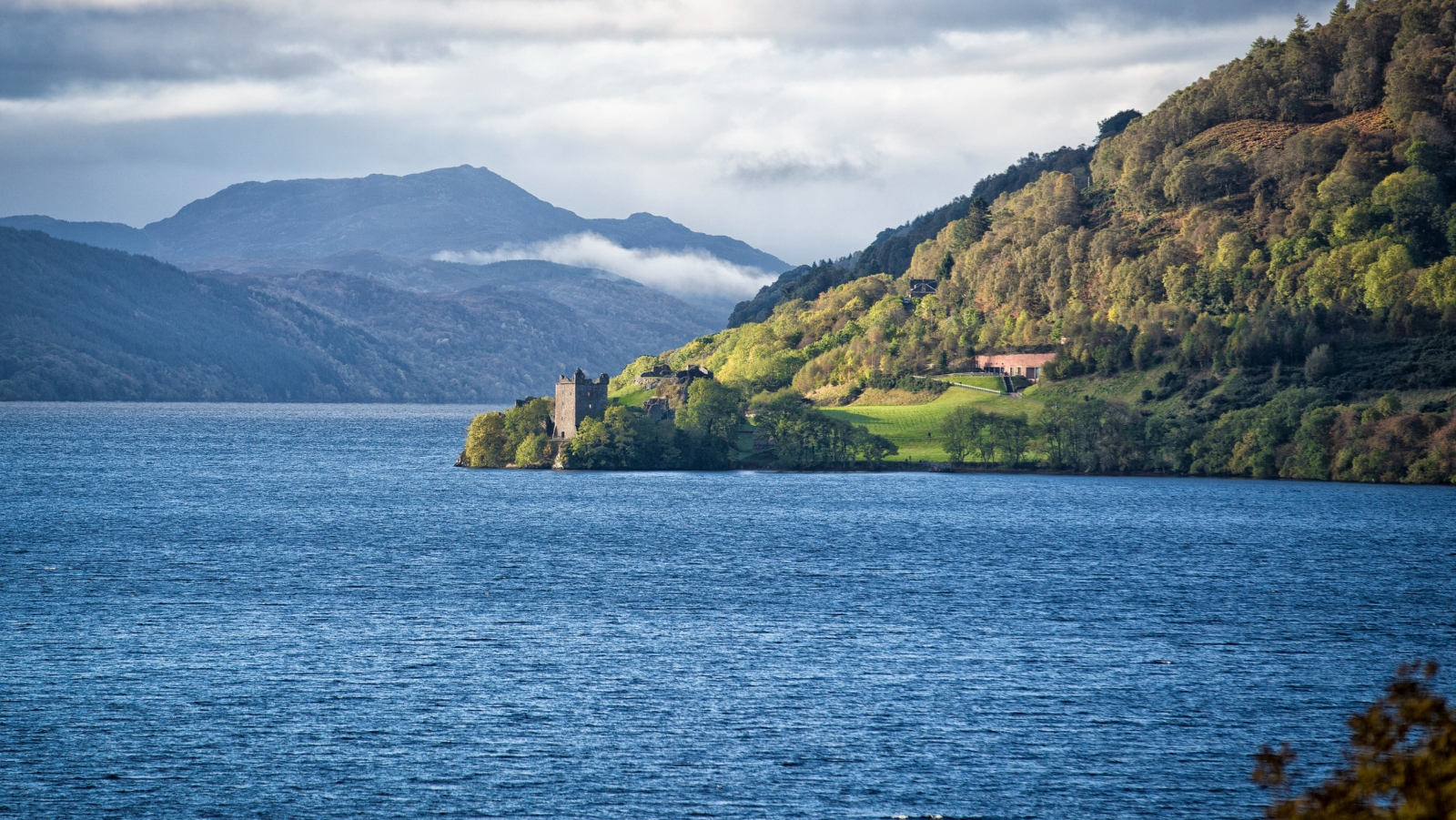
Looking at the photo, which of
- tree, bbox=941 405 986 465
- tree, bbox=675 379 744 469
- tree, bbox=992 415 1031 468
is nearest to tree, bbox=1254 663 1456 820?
tree, bbox=941 405 986 465

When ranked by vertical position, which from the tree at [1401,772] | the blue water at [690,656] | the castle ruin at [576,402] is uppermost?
the castle ruin at [576,402]

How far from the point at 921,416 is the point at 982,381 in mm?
19321

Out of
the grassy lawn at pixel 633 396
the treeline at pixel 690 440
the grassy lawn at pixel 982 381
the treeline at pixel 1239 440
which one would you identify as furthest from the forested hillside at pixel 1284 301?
the grassy lawn at pixel 633 396

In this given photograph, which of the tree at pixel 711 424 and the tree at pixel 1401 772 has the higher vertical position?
the tree at pixel 711 424

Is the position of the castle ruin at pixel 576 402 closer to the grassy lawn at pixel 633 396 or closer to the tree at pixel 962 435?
the grassy lawn at pixel 633 396

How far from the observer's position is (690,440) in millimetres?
145250

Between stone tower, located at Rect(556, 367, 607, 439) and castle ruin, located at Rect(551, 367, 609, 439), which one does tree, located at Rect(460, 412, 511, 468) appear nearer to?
castle ruin, located at Rect(551, 367, 609, 439)

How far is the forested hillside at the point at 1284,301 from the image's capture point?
427ft

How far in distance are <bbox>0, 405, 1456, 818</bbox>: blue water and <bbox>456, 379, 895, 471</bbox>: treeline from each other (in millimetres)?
38100

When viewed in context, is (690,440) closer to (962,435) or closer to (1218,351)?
(962,435)

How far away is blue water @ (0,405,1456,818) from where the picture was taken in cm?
3441

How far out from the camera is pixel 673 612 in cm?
5953

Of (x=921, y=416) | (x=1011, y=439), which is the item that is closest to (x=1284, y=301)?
(x=1011, y=439)

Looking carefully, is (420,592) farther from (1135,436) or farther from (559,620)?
(1135,436)
